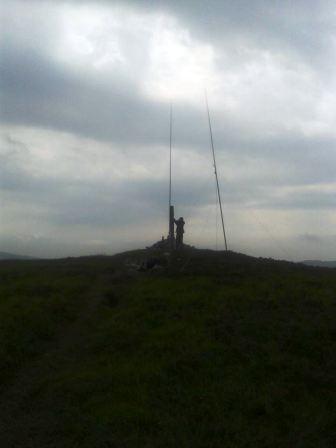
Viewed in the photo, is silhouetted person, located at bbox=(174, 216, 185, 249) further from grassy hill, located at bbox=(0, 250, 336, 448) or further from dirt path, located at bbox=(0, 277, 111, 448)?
dirt path, located at bbox=(0, 277, 111, 448)

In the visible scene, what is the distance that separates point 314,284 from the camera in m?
20.9

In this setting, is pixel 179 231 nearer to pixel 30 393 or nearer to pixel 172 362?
pixel 172 362

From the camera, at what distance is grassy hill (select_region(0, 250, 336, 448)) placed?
9938 mm

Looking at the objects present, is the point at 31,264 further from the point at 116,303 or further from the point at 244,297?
the point at 244,297

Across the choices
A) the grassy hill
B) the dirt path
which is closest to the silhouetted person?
the grassy hill

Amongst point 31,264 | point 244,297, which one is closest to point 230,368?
point 244,297

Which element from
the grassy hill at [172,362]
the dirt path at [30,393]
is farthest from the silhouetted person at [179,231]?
the dirt path at [30,393]

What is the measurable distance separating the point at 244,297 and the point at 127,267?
29.1 feet

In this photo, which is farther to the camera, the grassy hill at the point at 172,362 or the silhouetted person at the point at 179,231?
the silhouetted person at the point at 179,231

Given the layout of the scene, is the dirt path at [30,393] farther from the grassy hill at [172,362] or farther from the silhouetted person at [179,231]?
the silhouetted person at [179,231]

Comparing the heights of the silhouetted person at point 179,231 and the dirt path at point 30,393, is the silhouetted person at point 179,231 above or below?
above

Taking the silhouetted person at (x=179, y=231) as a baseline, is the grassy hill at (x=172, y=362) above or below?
below

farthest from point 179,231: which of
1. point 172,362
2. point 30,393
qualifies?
point 30,393

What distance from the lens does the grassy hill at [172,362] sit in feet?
32.6
